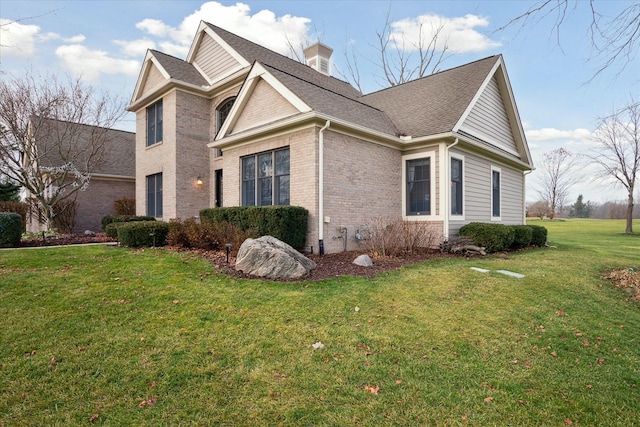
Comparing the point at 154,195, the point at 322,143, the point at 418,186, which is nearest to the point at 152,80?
the point at 154,195

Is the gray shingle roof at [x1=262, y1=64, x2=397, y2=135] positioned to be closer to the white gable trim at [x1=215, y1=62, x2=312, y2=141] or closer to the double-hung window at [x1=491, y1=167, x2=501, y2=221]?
the white gable trim at [x1=215, y1=62, x2=312, y2=141]

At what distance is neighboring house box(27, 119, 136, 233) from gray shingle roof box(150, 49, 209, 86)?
509 cm

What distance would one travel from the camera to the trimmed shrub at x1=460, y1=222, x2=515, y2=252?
32.9 ft

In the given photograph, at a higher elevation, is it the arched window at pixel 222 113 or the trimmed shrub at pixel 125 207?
the arched window at pixel 222 113

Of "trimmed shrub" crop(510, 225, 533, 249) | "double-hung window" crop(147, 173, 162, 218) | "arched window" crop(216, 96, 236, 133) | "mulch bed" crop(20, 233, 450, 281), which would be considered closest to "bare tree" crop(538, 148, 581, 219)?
"trimmed shrub" crop(510, 225, 533, 249)

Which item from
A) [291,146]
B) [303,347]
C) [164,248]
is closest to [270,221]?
[291,146]

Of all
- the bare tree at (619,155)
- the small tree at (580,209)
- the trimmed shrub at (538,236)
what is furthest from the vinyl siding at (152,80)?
the small tree at (580,209)

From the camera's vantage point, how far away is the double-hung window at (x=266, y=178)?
10.1 m

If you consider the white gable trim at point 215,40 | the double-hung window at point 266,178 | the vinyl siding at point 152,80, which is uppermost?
the white gable trim at point 215,40

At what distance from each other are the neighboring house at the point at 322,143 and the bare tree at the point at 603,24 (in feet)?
16.6

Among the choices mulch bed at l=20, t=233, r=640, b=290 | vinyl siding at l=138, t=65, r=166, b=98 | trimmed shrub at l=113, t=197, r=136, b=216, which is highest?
vinyl siding at l=138, t=65, r=166, b=98

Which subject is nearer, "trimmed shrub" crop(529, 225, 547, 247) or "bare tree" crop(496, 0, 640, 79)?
"bare tree" crop(496, 0, 640, 79)

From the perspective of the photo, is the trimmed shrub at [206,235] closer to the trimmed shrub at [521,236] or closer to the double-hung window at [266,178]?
the double-hung window at [266,178]

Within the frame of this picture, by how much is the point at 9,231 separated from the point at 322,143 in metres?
9.03
